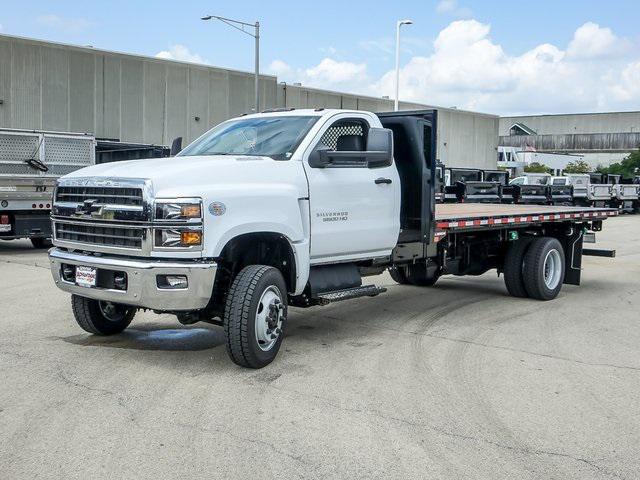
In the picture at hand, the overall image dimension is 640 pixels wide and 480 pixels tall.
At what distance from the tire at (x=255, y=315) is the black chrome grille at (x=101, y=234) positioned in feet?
2.94

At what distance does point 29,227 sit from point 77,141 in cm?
273

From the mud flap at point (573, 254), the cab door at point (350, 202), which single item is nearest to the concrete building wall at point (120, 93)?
the mud flap at point (573, 254)

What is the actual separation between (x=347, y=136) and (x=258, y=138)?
885mm

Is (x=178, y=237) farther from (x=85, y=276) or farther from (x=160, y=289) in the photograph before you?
(x=85, y=276)

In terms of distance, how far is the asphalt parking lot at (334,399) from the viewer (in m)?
4.43

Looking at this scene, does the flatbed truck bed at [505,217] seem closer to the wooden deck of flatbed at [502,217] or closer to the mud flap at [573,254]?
the wooden deck of flatbed at [502,217]

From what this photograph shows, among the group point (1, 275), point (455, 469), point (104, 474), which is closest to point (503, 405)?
point (455, 469)

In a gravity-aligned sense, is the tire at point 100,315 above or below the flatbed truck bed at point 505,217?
below

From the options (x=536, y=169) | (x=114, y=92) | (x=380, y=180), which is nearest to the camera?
(x=380, y=180)

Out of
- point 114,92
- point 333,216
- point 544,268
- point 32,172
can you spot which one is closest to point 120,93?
point 114,92

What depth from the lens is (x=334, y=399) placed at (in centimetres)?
562

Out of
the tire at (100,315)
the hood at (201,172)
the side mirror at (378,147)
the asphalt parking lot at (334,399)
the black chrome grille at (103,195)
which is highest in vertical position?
the side mirror at (378,147)

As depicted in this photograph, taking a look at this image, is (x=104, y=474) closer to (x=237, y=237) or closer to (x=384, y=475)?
(x=384, y=475)

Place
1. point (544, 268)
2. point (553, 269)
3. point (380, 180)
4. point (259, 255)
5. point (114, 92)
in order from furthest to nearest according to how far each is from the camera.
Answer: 1. point (114, 92)
2. point (553, 269)
3. point (544, 268)
4. point (380, 180)
5. point (259, 255)
